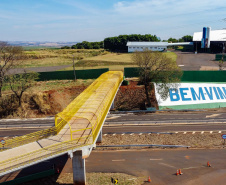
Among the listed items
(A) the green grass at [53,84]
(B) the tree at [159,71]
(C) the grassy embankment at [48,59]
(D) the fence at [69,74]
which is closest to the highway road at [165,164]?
(B) the tree at [159,71]

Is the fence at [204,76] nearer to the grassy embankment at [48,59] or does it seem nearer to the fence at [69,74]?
the fence at [69,74]

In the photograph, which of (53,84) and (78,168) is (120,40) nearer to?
(53,84)

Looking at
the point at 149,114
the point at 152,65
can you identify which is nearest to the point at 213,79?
the point at 152,65

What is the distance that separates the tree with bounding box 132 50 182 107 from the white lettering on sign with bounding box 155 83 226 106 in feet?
5.69

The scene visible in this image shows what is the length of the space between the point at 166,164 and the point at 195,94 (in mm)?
27147

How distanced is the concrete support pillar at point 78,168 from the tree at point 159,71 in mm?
27306

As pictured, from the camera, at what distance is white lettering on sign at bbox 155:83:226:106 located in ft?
149

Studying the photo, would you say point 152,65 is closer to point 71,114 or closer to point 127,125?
point 127,125

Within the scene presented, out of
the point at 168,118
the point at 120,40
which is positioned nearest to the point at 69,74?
the point at 168,118

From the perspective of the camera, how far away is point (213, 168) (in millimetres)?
23094

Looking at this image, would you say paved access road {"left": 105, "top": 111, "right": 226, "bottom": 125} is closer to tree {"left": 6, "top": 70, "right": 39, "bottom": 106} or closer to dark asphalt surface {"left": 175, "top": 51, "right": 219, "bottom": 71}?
tree {"left": 6, "top": 70, "right": 39, "bottom": 106}

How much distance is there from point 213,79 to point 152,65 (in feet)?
55.1

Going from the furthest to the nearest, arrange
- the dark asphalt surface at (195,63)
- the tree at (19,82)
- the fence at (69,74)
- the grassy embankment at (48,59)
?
the grassy embankment at (48,59) < the dark asphalt surface at (195,63) < the fence at (69,74) < the tree at (19,82)

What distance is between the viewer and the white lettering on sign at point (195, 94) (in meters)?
45.5
